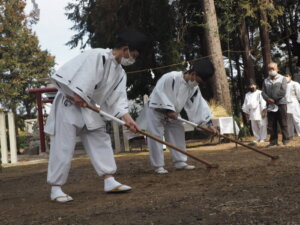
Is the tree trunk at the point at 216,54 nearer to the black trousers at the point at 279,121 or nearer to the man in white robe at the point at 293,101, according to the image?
the man in white robe at the point at 293,101

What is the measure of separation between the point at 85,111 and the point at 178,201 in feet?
4.31

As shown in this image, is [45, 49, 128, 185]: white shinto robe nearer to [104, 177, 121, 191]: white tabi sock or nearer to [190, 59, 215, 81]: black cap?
[104, 177, 121, 191]: white tabi sock

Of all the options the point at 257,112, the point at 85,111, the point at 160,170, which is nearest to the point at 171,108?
the point at 160,170

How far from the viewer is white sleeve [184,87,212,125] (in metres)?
5.45

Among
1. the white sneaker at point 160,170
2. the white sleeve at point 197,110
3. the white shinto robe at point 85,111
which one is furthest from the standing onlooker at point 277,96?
the white shinto robe at point 85,111

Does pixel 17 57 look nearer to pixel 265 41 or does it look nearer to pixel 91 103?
pixel 265 41

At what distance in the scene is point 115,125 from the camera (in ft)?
36.6

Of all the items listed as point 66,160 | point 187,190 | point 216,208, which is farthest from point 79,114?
point 216,208

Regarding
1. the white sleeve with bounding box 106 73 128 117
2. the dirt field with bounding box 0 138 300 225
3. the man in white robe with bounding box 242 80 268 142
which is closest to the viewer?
the dirt field with bounding box 0 138 300 225

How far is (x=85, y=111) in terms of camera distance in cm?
391

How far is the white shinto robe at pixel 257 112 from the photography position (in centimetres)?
1033

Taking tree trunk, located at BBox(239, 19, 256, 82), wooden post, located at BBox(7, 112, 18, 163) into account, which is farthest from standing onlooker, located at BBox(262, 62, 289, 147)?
tree trunk, located at BBox(239, 19, 256, 82)

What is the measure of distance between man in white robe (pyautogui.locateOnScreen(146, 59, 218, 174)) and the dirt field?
450 mm

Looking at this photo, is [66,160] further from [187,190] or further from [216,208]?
[216,208]
